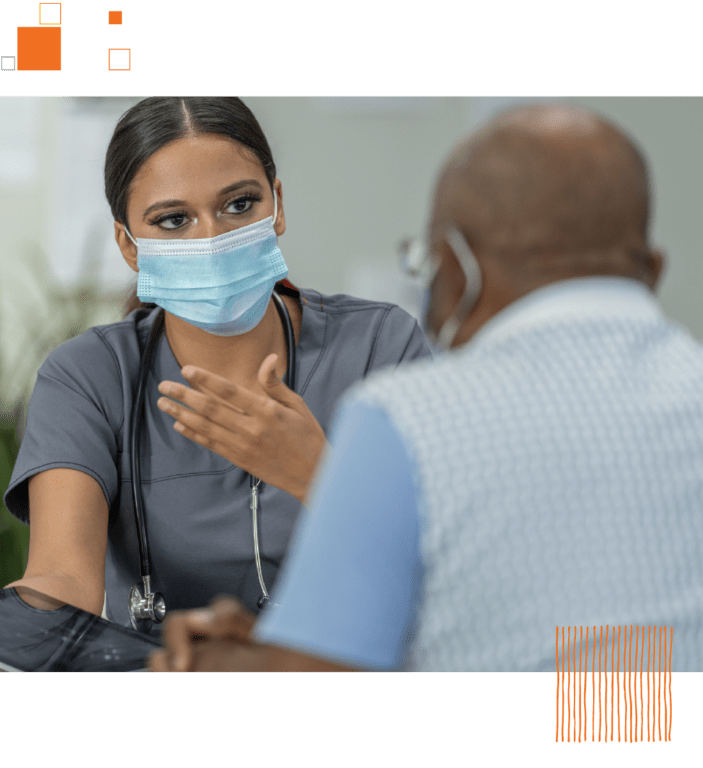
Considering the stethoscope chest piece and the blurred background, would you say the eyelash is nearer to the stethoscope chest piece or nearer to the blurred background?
the stethoscope chest piece

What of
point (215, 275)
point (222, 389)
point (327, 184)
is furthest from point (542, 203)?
point (327, 184)

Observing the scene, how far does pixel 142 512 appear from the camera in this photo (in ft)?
4.26

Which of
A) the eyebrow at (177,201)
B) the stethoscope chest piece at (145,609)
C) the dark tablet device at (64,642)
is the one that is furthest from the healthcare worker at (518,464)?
the eyebrow at (177,201)

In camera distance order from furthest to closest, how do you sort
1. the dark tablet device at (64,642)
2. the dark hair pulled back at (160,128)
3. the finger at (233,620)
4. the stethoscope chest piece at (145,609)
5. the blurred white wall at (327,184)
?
the blurred white wall at (327,184), the dark hair pulled back at (160,128), the stethoscope chest piece at (145,609), the dark tablet device at (64,642), the finger at (233,620)

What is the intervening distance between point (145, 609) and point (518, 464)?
0.85 m

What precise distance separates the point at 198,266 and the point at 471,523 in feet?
3.06

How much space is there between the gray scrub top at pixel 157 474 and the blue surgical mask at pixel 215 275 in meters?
0.12

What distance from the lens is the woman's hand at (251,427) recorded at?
109cm

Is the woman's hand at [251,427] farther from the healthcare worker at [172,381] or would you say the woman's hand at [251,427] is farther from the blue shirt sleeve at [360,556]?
the blue shirt sleeve at [360,556]

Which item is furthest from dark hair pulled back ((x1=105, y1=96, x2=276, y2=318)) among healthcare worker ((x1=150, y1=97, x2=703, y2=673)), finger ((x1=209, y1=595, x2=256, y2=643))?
finger ((x1=209, y1=595, x2=256, y2=643))

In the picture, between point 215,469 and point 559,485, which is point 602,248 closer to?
point 559,485

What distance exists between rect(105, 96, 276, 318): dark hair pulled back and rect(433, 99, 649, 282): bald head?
827mm

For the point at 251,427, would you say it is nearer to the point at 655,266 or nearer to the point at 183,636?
the point at 183,636
